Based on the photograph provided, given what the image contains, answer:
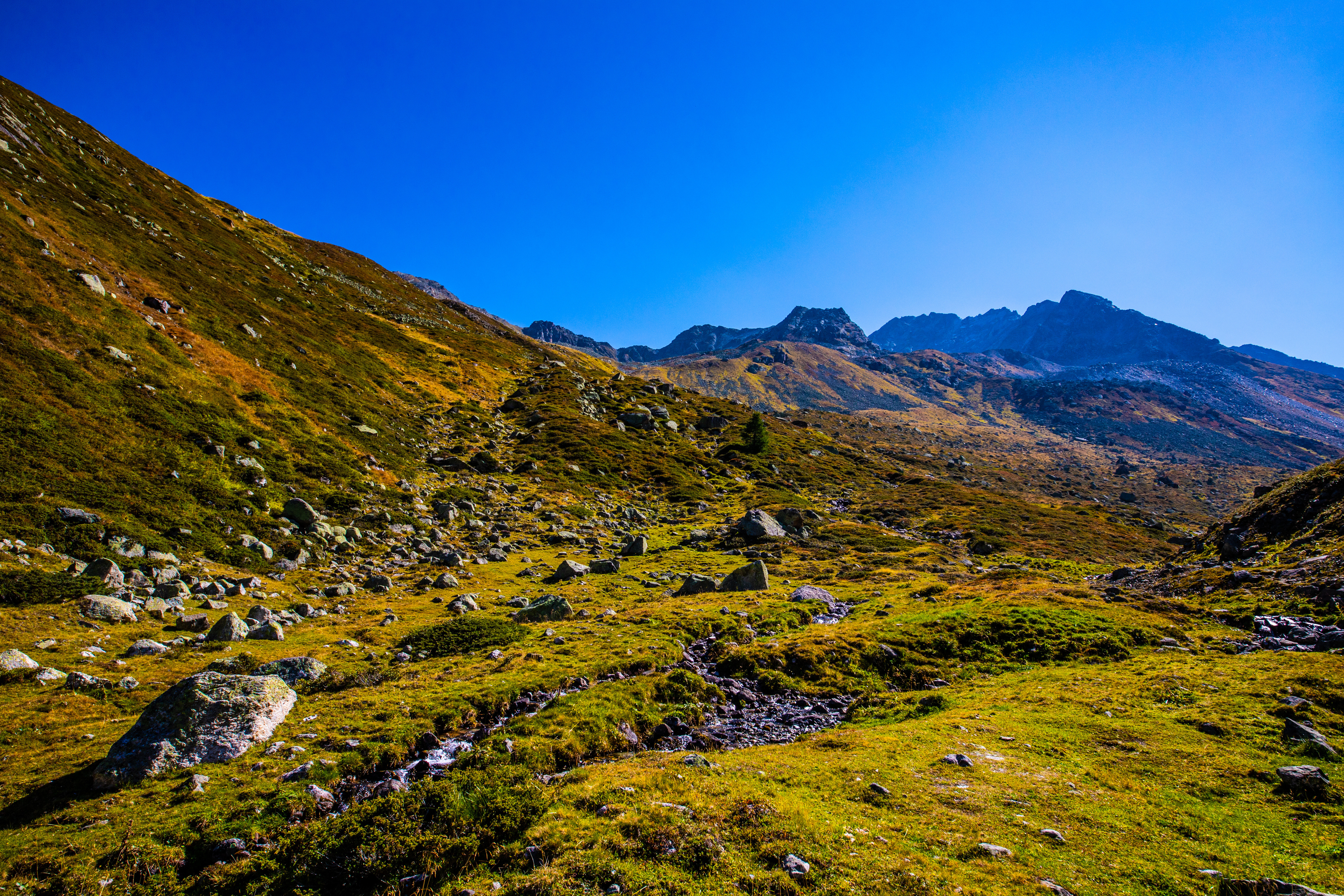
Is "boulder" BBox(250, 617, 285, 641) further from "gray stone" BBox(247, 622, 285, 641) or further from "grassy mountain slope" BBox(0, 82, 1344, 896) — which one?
"grassy mountain slope" BBox(0, 82, 1344, 896)

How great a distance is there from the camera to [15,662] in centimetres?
1429

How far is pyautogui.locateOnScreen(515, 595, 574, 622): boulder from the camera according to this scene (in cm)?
2678

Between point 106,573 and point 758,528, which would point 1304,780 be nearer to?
point 106,573

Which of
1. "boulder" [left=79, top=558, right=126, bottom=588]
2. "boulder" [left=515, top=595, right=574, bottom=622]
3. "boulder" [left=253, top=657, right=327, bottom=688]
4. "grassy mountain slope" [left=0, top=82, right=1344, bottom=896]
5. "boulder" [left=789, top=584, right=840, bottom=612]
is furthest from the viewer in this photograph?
"boulder" [left=789, top=584, right=840, bottom=612]

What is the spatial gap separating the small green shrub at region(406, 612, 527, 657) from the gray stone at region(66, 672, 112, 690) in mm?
8697

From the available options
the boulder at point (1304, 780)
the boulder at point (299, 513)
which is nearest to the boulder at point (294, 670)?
the boulder at point (299, 513)

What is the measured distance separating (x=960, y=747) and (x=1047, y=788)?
2.53 m

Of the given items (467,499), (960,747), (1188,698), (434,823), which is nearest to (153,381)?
(467,499)

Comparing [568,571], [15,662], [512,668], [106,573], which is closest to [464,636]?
[512,668]

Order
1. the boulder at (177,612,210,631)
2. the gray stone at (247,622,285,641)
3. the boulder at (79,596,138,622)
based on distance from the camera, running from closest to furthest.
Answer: the boulder at (79,596,138,622) < the boulder at (177,612,210,631) < the gray stone at (247,622,285,641)

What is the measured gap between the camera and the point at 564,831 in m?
10.2

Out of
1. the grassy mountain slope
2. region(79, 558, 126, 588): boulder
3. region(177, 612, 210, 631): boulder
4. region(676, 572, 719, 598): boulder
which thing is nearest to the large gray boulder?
the grassy mountain slope

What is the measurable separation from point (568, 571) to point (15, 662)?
25.1m

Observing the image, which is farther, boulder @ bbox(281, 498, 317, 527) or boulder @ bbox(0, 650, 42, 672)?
boulder @ bbox(281, 498, 317, 527)
